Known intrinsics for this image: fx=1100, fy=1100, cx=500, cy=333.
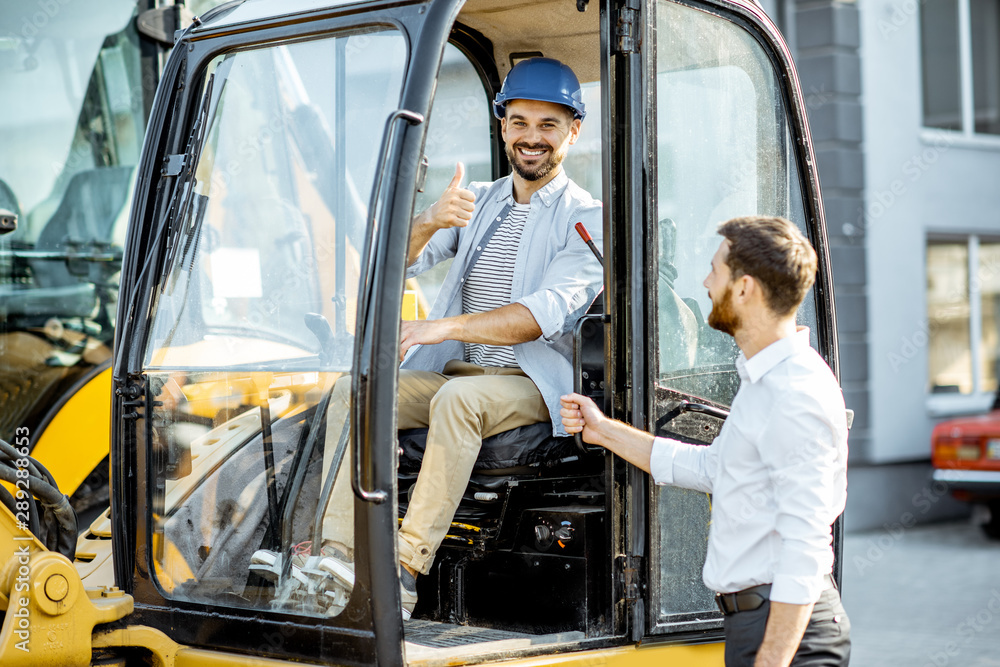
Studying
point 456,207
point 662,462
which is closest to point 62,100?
point 456,207

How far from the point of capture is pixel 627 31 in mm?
2844

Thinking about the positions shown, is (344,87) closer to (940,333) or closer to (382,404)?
(382,404)

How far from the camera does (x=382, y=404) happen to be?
95.8 inches

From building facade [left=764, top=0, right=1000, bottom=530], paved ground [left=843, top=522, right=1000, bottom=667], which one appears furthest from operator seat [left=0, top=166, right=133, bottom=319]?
building facade [left=764, top=0, right=1000, bottom=530]

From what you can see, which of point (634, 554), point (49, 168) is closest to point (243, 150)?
point (634, 554)

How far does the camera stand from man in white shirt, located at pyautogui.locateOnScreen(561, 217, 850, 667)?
2207 mm

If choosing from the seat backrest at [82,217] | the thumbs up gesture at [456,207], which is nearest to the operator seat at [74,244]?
the seat backrest at [82,217]

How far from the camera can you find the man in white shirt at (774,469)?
221cm

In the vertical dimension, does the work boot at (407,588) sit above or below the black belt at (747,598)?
below

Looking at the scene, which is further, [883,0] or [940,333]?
[940,333]

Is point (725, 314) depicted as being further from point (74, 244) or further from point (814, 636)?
point (74, 244)

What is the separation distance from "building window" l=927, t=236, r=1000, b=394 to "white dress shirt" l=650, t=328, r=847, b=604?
8.31m

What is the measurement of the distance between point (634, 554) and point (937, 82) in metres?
8.81

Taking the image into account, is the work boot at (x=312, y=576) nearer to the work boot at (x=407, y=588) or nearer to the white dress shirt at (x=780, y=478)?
the work boot at (x=407, y=588)
